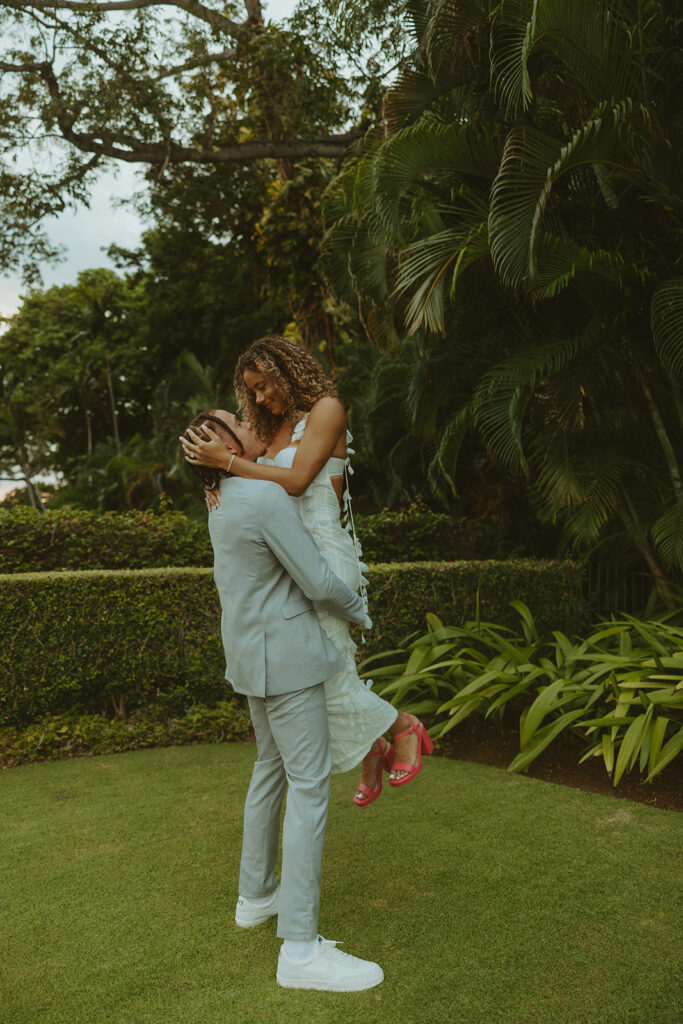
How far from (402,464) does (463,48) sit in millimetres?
5333

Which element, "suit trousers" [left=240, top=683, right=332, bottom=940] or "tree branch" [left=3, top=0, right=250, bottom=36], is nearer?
"suit trousers" [left=240, top=683, right=332, bottom=940]

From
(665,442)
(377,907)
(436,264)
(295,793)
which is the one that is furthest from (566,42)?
(377,907)

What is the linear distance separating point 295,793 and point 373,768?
58 cm

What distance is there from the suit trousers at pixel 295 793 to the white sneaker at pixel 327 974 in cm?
8

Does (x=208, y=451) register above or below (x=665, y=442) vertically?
above

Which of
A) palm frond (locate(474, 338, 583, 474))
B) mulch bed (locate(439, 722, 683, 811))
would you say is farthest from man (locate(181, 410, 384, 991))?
palm frond (locate(474, 338, 583, 474))

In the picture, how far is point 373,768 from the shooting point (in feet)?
10.8

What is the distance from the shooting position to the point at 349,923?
10.4 feet

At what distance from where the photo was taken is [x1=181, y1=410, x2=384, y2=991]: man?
2.71 meters

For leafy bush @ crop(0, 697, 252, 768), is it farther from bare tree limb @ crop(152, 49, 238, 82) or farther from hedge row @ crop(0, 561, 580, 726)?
bare tree limb @ crop(152, 49, 238, 82)

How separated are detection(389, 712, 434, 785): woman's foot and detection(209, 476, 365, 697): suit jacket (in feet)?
1.75

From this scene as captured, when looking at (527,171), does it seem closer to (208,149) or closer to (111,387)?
(208,149)

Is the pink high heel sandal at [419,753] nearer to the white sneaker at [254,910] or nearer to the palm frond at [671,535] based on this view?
the white sneaker at [254,910]

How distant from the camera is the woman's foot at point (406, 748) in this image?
3199 mm
